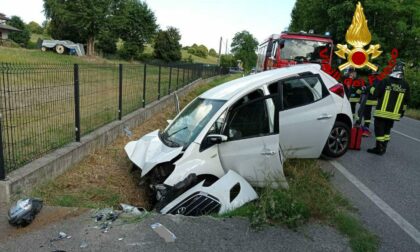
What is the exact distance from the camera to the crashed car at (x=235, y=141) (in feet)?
15.5

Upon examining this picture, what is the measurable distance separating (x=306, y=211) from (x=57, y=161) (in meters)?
3.50

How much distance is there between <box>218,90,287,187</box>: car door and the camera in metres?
5.09

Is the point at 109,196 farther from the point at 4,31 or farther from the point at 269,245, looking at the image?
the point at 4,31

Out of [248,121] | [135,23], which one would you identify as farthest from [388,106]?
[135,23]

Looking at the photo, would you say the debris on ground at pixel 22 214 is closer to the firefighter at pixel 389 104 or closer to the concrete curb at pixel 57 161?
the concrete curb at pixel 57 161

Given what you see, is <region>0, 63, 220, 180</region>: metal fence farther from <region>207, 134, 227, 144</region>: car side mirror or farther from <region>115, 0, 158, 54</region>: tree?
<region>115, 0, 158, 54</region>: tree

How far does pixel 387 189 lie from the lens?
19.2 feet

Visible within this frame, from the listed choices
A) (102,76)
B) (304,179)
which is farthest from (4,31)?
(304,179)

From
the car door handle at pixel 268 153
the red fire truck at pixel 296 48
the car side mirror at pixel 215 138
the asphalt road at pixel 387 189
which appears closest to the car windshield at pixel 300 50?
the red fire truck at pixel 296 48

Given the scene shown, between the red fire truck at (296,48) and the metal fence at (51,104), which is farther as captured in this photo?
the red fire truck at (296,48)

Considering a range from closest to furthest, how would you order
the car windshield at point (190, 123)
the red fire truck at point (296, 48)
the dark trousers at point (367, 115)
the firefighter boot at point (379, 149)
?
1. the car windshield at point (190, 123)
2. the firefighter boot at point (379, 149)
3. the dark trousers at point (367, 115)
4. the red fire truck at point (296, 48)

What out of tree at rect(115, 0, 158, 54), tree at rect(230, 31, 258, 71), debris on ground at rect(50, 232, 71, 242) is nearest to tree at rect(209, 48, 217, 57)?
tree at rect(230, 31, 258, 71)

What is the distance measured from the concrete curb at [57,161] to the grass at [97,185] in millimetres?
105

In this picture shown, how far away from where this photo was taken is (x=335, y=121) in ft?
23.7
